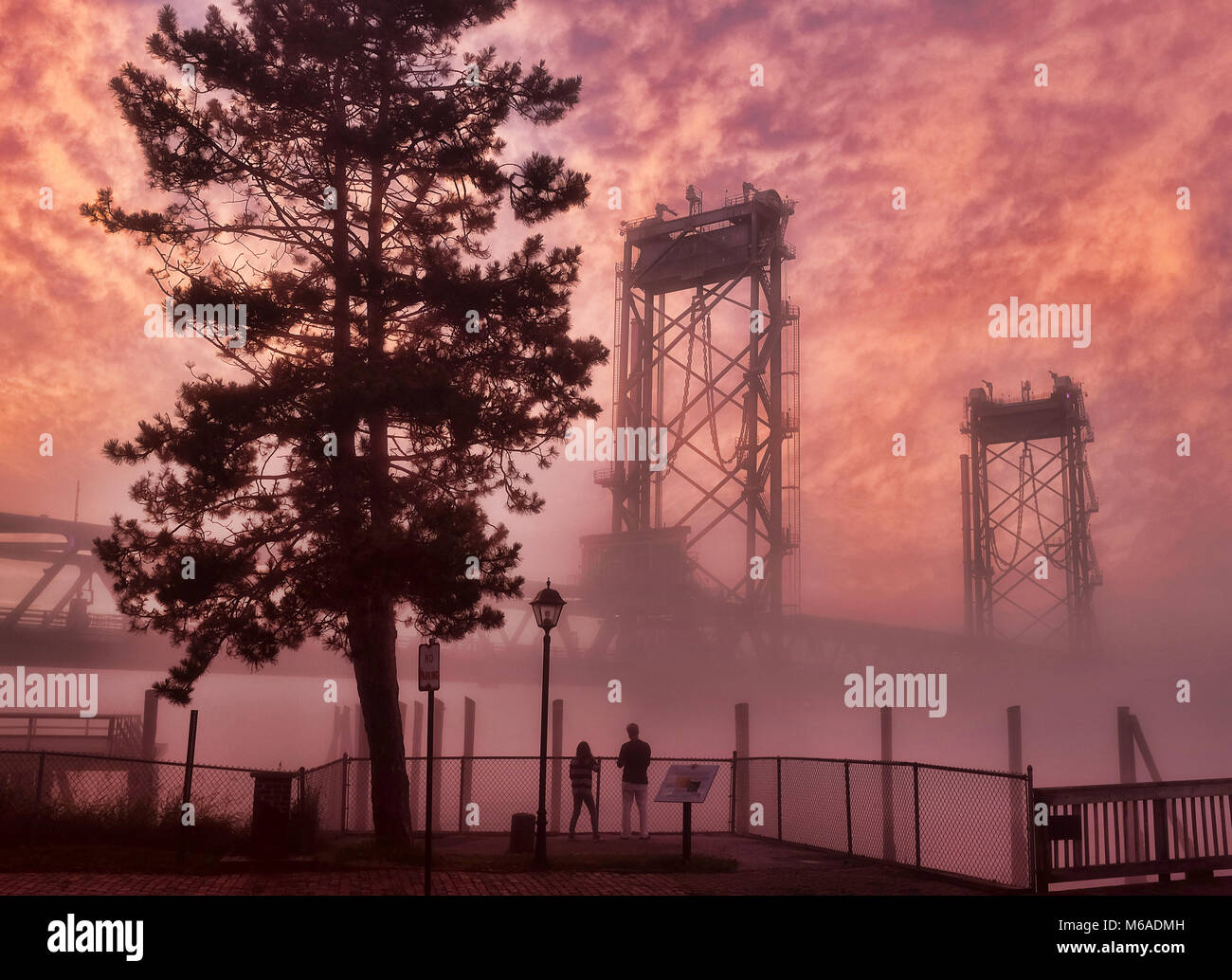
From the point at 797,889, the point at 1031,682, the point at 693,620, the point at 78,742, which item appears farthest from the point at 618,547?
the point at 797,889

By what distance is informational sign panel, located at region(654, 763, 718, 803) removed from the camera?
53.1 feet

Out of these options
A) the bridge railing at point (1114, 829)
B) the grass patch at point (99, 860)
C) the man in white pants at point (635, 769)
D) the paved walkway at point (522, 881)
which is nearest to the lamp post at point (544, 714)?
the paved walkway at point (522, 881)

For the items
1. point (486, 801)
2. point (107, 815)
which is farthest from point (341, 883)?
point (486, 801)

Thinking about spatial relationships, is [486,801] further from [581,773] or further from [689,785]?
[689,785]

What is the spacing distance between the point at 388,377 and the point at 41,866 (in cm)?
796

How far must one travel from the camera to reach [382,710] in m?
18.7

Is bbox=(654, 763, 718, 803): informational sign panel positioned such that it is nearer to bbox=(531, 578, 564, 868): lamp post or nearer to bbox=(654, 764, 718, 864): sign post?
bbox=(654, 764, 718, 864): sign post

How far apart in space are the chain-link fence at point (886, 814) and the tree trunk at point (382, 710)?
6367 millimetres

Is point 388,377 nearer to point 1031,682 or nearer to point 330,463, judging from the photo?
point 330,463

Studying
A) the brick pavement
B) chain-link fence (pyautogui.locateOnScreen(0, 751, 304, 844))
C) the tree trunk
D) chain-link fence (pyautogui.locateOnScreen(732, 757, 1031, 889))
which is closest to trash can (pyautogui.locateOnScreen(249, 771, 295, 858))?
chain-link fence (pyautogui.locateOnScreen(0, 751, 304, 844))

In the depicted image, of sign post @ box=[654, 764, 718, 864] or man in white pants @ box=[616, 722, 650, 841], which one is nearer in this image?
sign post @ box=[654, 764, 718, 864]

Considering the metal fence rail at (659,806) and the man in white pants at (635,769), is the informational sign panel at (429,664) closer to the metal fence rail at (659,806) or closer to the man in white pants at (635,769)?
the metal fence rail at (659,806)

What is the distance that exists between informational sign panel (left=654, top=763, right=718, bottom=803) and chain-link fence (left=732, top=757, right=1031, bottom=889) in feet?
6.68
